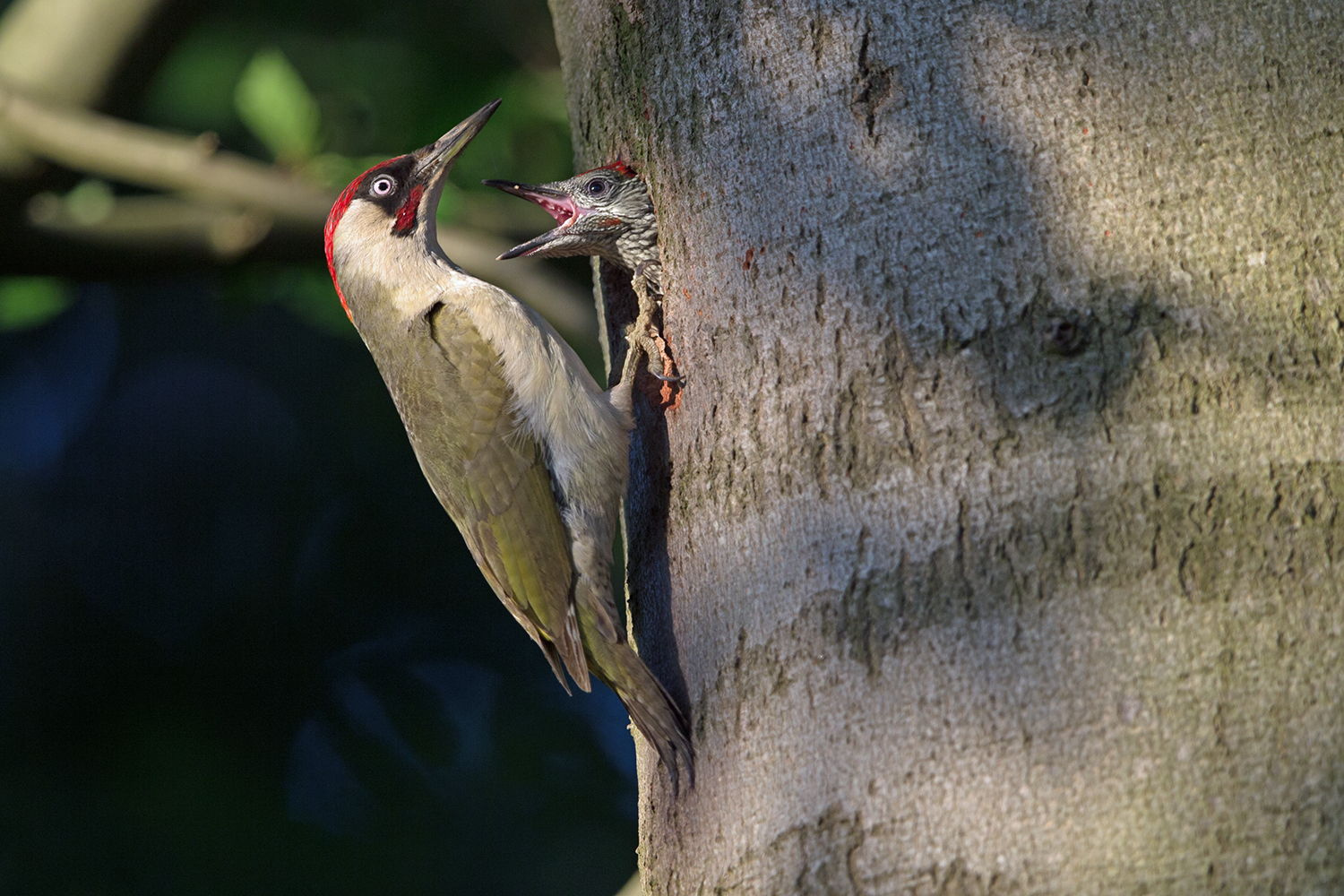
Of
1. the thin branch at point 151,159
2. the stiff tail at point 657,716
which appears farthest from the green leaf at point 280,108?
the stiff tail at point 657,716

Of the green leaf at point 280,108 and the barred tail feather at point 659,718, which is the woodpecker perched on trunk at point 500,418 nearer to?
the barred tail feather at point 659,718

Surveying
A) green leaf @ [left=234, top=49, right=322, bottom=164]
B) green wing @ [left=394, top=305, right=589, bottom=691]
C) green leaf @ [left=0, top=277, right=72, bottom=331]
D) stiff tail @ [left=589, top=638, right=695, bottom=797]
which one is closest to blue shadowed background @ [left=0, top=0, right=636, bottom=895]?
green leaf @ [left=0, top=277, right=72, bottom=331]

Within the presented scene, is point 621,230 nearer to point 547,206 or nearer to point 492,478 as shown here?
point 547,206

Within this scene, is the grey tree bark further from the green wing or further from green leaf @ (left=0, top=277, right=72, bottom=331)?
green leaf @ (left=0, top=277, right=72, bottom=331)

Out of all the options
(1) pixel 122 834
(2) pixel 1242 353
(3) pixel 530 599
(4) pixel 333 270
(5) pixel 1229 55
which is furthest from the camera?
(1) pixel 122 834

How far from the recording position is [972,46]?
6.23 feet

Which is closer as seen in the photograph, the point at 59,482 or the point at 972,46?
the point at 972,46

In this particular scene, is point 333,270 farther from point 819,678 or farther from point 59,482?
point 59,482

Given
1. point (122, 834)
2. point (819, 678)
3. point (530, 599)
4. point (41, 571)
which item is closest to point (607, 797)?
point (122, 834)

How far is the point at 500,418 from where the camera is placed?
9.78ft

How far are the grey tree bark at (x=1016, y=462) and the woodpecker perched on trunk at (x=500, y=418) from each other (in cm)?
59

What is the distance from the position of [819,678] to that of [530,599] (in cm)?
111

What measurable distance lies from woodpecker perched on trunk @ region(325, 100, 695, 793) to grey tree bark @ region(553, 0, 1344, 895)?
1.95 ft

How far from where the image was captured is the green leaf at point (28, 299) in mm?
4395
